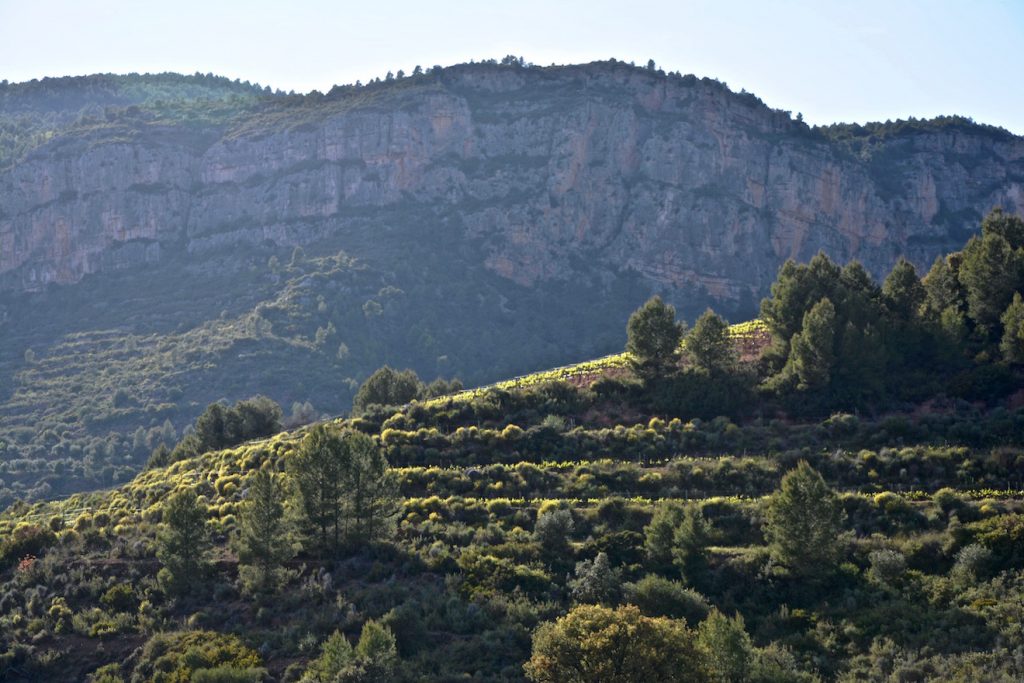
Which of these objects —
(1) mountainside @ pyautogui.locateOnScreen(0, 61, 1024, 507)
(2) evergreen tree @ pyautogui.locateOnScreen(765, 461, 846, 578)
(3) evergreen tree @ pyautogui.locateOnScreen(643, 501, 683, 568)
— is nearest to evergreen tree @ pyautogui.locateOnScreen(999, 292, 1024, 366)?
(2) evergreen tree @ pyautogui.locateOnScreen(765, 461, 846, 578)

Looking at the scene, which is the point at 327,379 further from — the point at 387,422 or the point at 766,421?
the point at 766,421

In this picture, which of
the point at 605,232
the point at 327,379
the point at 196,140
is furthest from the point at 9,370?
the point at 605,232

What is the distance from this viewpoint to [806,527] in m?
39.0

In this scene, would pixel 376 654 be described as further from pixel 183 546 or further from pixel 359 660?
pixel 183 546

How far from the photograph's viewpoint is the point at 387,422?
61094mm

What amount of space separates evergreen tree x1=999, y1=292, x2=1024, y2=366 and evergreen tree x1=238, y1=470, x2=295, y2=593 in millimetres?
38310

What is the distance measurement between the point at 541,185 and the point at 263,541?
116004 mm

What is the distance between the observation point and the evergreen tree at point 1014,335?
55.3m

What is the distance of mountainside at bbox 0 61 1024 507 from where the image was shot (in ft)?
433

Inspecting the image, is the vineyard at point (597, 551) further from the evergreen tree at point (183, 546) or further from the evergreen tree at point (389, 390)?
the evergreen tree at point (389, 390)

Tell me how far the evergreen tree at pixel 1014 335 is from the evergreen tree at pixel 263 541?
38.3 m

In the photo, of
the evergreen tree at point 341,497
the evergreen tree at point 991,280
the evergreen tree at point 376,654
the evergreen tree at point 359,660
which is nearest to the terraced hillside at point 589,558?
the evergreen tree at point 376,654

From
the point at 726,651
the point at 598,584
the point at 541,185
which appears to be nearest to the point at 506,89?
the point at 541,185

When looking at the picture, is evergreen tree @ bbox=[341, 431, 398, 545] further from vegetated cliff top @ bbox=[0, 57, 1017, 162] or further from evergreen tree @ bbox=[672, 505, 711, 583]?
vegetated cliff top @ bbox=[0, 57, 1017, 162]
